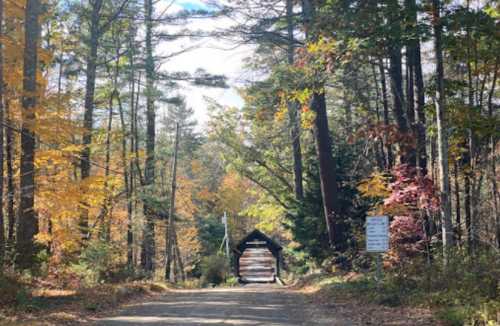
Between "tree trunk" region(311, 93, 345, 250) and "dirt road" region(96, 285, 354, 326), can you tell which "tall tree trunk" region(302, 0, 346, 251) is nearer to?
"tree trunk" region(311, 93, 345, 250)

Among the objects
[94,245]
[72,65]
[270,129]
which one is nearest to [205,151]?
[270,129]

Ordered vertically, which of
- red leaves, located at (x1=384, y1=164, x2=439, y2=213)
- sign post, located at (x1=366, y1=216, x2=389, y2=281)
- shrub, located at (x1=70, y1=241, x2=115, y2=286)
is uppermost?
red leaves, located at (x1=384, y1=164, x2=439, y2=213)

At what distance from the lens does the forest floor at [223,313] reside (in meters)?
9.05

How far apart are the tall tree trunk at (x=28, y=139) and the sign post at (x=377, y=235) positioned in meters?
8.27

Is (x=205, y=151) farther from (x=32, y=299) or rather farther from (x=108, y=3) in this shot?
(x=32, y=299)

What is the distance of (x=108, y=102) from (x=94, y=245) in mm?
10517

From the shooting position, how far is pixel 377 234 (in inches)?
455

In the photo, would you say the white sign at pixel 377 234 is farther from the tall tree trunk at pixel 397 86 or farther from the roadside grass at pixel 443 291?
the tall tree trunk at pixel 397 86

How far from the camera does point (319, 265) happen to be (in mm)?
21969

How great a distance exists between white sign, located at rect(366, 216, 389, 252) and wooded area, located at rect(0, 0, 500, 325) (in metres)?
0.83

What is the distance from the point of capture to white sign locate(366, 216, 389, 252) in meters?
11.5

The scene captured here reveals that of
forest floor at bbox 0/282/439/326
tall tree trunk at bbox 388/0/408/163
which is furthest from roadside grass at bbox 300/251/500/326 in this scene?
tall tree trunk at bbox 388/0/408/163

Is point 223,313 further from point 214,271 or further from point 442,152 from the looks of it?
point 214,271

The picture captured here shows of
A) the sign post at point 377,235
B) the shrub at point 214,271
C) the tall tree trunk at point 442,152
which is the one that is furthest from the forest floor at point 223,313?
the shrub at point 214,271
